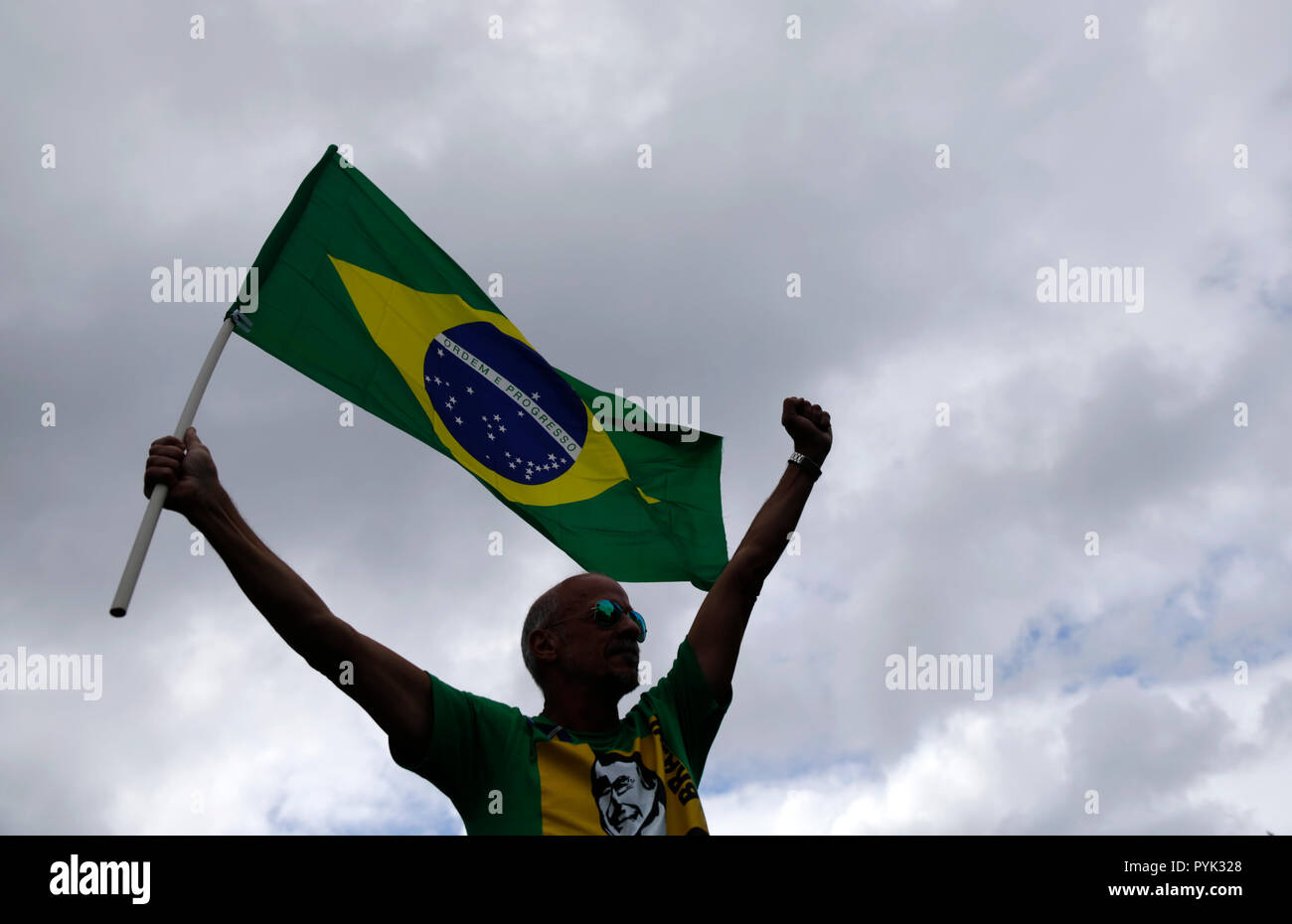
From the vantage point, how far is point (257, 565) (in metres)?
5.43

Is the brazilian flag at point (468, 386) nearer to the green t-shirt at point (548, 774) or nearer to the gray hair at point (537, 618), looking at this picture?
the gray hair at point (537, 618)

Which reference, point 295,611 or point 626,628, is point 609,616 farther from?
point 295,611

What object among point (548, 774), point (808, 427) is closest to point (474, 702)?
point (548, 774)

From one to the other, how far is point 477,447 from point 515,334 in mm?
1048

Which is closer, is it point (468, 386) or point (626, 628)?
point (626, 628)

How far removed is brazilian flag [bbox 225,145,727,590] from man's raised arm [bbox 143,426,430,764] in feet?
7.02

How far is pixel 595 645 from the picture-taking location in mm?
6434

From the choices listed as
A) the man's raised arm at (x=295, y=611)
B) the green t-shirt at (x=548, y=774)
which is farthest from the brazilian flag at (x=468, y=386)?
the green t-shirt at (x=548, y=774)

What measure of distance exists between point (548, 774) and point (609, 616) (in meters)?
1.03

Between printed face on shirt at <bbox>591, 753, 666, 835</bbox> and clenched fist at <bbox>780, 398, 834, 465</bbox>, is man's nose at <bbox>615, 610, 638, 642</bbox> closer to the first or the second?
printed face on shirt at <bbox>591, 753, 666, 835</bbox>

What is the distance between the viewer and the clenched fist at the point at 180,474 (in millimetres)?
5539
